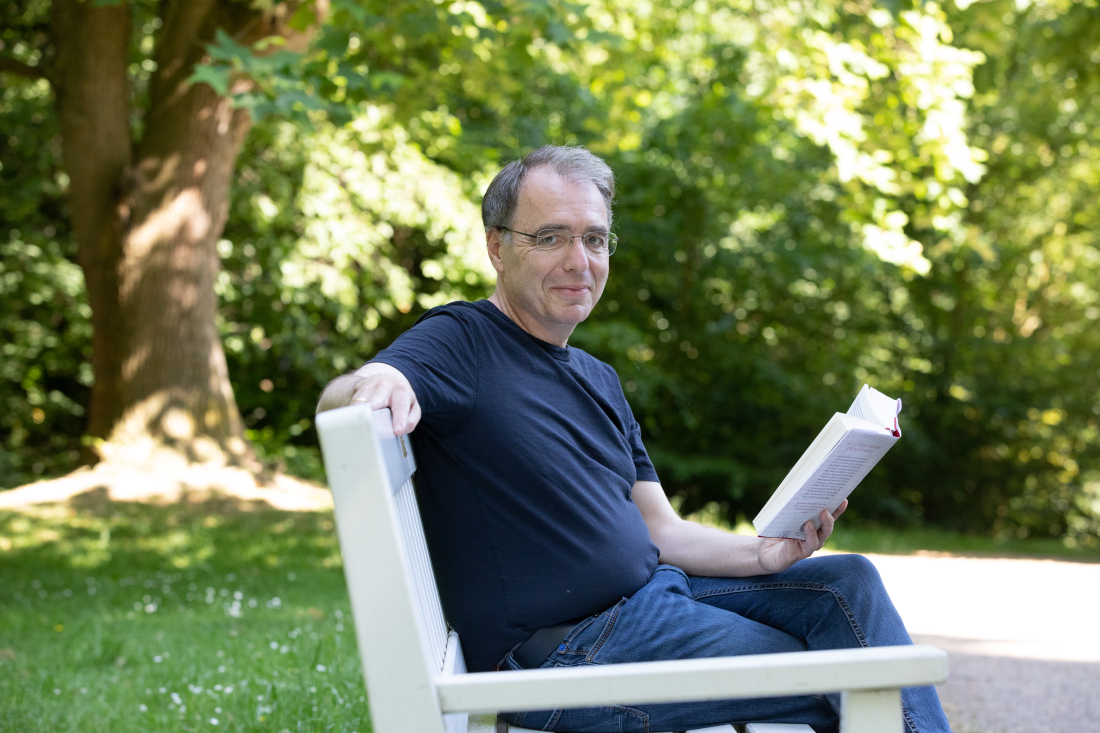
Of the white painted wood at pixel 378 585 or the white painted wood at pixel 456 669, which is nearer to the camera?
the white painted wood at pixel 378 585

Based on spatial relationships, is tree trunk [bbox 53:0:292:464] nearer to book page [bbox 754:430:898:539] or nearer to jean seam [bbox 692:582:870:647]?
jean seam [bbox 692:582:870:647]

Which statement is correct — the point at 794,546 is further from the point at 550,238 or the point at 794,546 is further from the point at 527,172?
the point at 527,172

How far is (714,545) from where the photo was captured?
242 centimetres

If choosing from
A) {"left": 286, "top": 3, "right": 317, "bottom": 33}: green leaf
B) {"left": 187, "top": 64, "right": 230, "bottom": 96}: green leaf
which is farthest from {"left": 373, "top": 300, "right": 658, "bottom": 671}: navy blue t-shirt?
{"left": 286, "top": 3, "right": 317, "bottom": 33}: green leaf

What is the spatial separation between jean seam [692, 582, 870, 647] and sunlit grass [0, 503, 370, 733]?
54.3 inches

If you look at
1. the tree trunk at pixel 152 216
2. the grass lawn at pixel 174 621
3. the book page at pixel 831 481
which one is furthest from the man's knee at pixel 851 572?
the tree trunk at pixel 152 216

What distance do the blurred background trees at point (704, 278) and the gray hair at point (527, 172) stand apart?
766 cm


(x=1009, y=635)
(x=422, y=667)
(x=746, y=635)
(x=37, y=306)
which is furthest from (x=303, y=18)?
(x=37, y=306)

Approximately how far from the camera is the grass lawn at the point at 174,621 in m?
3.22

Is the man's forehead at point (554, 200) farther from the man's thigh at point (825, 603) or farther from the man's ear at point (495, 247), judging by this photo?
the man's thigh at point (825, 603)

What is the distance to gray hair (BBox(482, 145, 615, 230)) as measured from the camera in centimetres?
231

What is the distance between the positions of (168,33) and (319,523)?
15.1 feet

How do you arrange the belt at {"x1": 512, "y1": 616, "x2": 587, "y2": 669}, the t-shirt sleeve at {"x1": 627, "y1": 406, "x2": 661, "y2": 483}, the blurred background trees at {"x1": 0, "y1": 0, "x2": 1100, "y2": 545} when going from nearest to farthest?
the belt at {"x1": 512, "y1": 616, "x2": 587, "y2": 669} → the t-shirt sleeve at {"x1": 627, "y1": 406, "x2": 661, "y2": 483} → the blurred background trees at {"x1": 0, "y1": 0, "x2": 1100, "y2": 545}

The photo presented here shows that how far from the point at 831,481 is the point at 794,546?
0.33 metres
